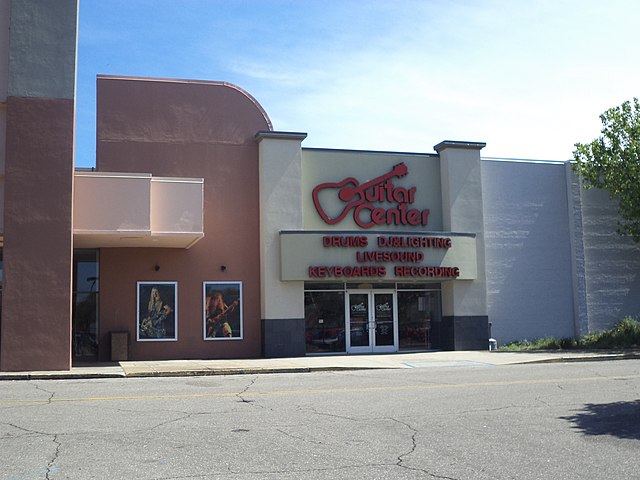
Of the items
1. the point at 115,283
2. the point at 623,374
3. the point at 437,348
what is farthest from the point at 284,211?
the point at 623,374

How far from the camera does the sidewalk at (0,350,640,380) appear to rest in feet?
63.8

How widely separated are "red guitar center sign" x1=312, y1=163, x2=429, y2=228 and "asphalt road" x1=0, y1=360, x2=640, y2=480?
36.6ft

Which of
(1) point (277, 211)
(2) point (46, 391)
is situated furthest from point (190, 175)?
(2) point (46, 391)

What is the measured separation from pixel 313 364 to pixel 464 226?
9326mm

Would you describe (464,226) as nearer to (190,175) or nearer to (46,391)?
(190,175)

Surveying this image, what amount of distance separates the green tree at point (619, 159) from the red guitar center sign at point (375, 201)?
6.80 metres

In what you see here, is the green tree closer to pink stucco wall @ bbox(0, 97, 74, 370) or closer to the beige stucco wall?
the beige stucco wall

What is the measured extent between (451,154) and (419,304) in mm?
5655

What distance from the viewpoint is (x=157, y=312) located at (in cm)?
2502

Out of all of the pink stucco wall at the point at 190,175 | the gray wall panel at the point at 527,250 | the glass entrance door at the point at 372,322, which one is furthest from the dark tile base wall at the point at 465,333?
the pink stucco wall at the point at 190,175

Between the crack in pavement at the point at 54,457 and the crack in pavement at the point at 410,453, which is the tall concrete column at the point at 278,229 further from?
the crack in pavement at the point at 54,457

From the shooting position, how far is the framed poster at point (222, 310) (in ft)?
83.5

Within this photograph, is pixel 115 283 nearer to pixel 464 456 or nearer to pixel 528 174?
pixel 528 174

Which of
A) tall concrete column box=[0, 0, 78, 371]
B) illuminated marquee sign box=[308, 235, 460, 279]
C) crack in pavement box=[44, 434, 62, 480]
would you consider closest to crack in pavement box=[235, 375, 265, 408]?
crack in pavement box=[44, 434, 62, 480]
